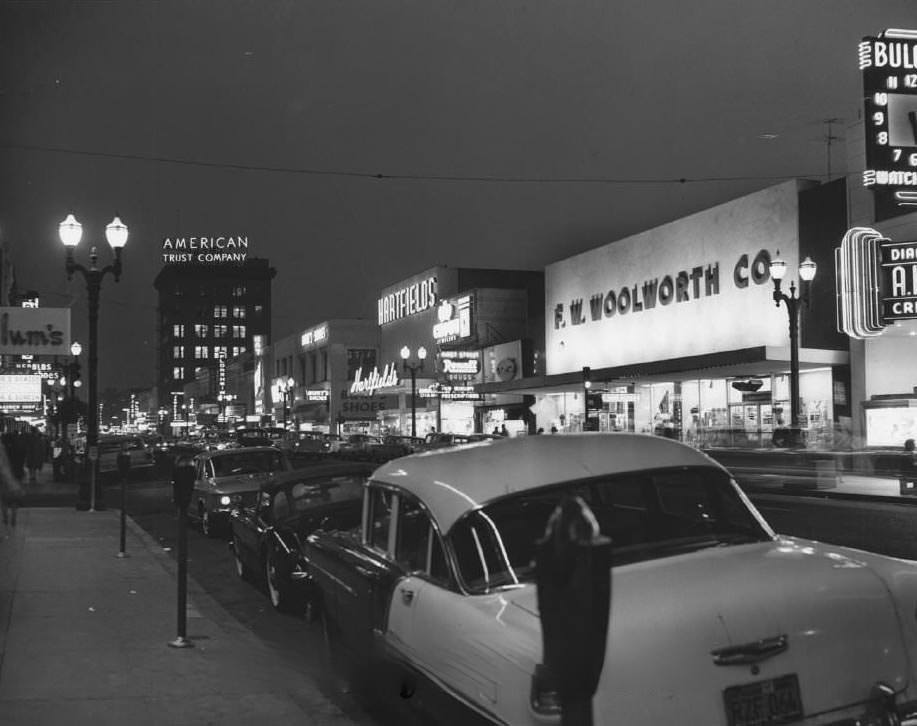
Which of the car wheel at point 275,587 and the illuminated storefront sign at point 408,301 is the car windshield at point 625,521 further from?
the illuminated storefront sign at point 408,301

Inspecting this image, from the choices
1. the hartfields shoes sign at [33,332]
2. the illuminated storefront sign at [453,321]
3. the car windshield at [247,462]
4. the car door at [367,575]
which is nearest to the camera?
the car door at [367,575]

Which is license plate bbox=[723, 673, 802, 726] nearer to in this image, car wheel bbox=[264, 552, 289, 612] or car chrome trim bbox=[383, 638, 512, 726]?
car chrome trim bbox=[383, 638, 512, 726]

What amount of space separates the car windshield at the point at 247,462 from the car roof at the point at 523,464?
12556 mm

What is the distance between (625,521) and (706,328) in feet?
117

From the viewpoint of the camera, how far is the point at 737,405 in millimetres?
39656

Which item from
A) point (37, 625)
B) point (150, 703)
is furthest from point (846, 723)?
point (37, 625)

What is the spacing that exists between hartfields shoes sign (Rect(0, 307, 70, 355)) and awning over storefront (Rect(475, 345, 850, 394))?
71.5 ft

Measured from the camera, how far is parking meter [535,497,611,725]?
2.89m

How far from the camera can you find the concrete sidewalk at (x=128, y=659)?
21.6ft

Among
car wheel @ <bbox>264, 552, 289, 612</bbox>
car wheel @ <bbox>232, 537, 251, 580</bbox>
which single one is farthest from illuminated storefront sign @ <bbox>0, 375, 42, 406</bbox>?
car wheel @ <bbox>264, 552, 289, 612</bbox>

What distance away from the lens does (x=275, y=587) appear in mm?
10547

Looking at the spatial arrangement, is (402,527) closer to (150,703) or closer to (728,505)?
(728,505)

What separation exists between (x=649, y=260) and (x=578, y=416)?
10216mm

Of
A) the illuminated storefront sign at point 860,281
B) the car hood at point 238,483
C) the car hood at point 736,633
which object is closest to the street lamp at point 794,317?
the illuminated storefront sign at point 860,281
